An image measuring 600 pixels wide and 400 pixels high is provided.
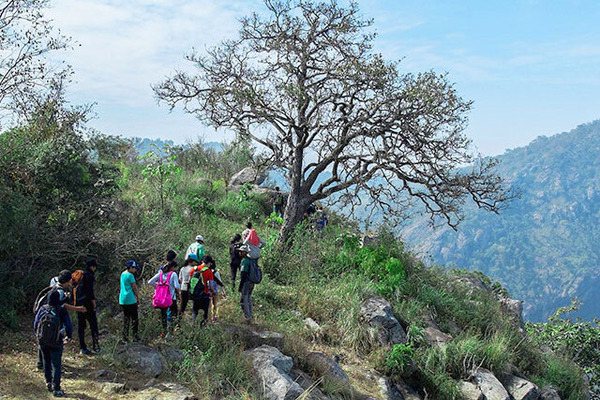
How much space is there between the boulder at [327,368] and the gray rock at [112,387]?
10.4ft

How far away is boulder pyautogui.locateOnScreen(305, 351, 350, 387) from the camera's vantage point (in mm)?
8328

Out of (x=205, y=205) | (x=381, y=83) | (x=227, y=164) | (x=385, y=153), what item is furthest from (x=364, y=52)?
(x=227, y=164)

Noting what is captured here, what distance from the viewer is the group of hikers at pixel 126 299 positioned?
252 inches

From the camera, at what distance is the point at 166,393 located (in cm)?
683

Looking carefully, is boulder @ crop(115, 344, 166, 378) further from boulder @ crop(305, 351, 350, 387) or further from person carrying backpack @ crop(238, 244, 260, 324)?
boulder @ crop(305, 351, 350, 387)

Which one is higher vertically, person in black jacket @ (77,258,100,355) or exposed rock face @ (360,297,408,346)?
person in black jacket @ (77,258,100,355)

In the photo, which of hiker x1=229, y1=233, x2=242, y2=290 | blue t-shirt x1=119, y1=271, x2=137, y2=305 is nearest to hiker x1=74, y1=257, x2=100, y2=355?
blue t-shirt x1=119, y1=271, x2=137, y2=305

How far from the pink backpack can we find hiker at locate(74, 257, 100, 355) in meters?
0.94

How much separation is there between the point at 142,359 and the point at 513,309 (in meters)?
11.4

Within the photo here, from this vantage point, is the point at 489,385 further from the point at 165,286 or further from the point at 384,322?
the point at 165,286

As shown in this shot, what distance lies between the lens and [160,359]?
762cm

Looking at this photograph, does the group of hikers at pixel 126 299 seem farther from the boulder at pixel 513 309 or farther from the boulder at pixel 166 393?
the boulder at pixel 513 309

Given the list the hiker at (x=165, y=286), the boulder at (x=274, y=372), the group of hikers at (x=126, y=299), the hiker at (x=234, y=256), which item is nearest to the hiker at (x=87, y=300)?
the group of hikers at (x=126, y=299)

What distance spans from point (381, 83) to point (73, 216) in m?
7.45
